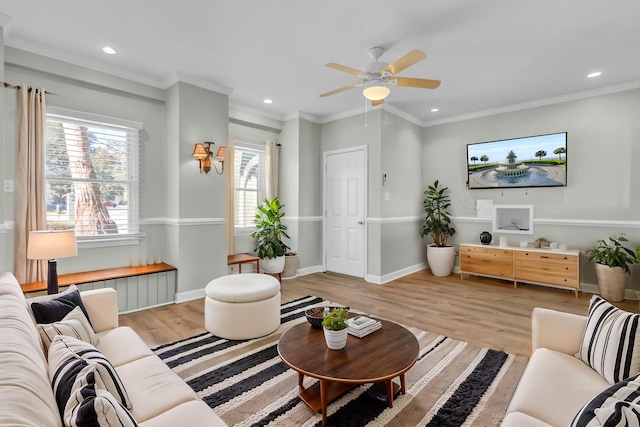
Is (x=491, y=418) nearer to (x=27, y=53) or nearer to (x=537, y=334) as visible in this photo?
(x=537, y=334)

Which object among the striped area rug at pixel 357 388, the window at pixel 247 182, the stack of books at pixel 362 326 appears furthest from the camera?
the window at pixel 247 182

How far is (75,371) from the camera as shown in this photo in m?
1.03

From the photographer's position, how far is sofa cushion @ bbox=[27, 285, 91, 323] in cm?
172

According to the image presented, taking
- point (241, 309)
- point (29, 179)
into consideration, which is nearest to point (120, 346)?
point (241, 309)

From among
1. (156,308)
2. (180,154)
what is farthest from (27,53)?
(156,308)

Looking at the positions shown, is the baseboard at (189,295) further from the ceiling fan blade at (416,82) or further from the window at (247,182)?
the ceiling fan blade at (416,82)

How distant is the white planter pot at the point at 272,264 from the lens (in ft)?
16.1

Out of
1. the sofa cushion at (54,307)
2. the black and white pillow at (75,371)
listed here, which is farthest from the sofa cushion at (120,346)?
the black and white pillow at (75,371)

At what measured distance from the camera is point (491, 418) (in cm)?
182

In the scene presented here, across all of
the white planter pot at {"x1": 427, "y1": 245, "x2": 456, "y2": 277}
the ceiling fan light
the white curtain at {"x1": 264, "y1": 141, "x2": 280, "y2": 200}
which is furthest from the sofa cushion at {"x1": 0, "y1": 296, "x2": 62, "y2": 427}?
the white planter pot at {"x1": 427, "y1": 245, "x2": 456, "y2": 277}

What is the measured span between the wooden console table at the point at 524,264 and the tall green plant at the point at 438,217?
48cm

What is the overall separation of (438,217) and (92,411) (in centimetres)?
564

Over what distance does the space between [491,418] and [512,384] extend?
1.53 feet

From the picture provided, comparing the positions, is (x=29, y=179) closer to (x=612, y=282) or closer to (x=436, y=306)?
(x=436, y=306)
